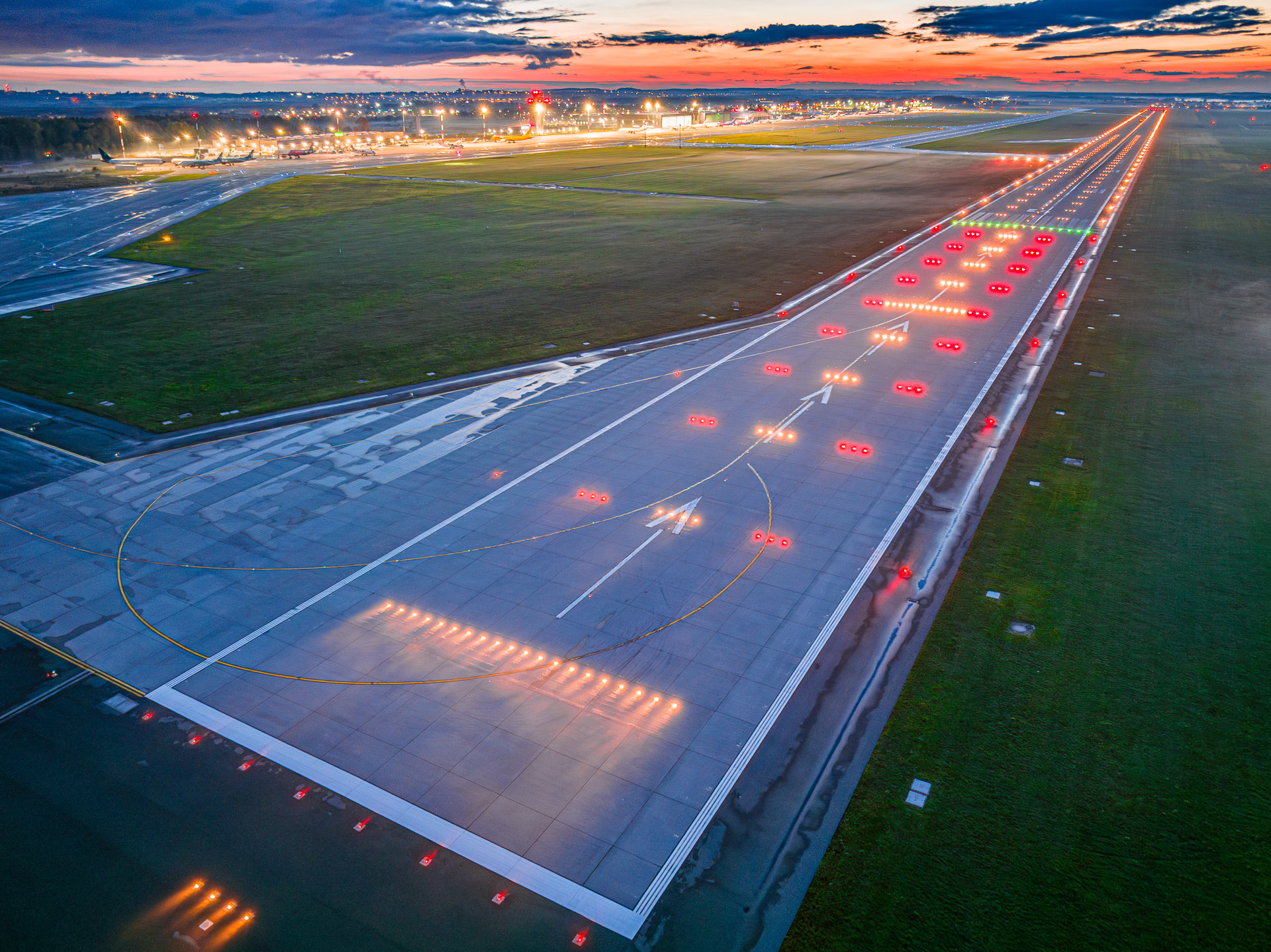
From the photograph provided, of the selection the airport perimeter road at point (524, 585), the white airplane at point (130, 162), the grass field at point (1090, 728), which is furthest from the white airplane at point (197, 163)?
the grass field at point (1090, 728)

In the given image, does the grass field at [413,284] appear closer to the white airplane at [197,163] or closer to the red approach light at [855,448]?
the red approach light at [855,448]

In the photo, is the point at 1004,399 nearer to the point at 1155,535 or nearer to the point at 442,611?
the point at 1155,535

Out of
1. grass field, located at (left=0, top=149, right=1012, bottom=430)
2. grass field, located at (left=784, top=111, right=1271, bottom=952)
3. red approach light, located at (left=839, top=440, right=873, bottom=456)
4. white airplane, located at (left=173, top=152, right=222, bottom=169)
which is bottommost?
grass field, located at (left=784, top=111, right=1271, bottom=952)

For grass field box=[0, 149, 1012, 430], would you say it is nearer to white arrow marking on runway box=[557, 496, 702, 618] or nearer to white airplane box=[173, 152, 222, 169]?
white arrow marking on runway box=[557, 496, 702, 618]

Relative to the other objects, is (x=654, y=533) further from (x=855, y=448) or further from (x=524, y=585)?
(x=855, y=448)

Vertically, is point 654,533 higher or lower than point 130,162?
lower

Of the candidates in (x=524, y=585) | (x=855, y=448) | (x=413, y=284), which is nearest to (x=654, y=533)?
(x=524, y=585)

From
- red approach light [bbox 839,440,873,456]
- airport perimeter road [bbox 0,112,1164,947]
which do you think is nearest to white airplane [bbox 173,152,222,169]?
airport perimeter road [bbox 0,112,1164,947]
